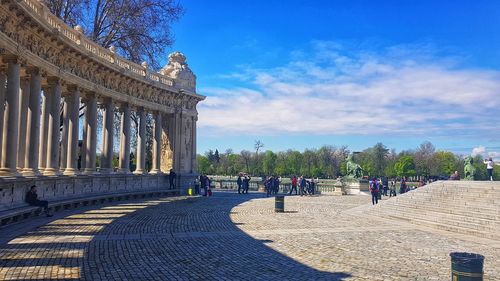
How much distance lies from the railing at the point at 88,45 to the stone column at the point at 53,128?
2293 millimetres

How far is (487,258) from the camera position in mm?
12305

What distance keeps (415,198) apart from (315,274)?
15222 millimetres

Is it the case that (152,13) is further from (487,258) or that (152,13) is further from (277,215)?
(487,258)

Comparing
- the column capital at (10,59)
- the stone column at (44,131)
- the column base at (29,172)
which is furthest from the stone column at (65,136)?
the column capital at (10,59)

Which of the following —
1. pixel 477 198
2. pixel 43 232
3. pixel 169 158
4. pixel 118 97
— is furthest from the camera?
pixel 169 158

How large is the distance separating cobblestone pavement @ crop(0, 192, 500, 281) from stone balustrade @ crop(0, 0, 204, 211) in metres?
3.36

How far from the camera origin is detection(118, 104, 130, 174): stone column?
30062mm

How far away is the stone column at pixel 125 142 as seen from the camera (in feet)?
98.6

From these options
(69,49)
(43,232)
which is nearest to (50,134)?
(69,49)

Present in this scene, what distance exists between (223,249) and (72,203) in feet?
38.9

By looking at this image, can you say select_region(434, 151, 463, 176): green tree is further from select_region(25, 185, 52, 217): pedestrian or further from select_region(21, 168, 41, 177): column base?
select_region(25, 185, 52, 217): pedestrian

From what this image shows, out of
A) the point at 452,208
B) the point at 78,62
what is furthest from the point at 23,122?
the point at 452,208

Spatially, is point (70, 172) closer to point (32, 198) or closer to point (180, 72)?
point (32, 198)

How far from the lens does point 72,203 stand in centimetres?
2148
